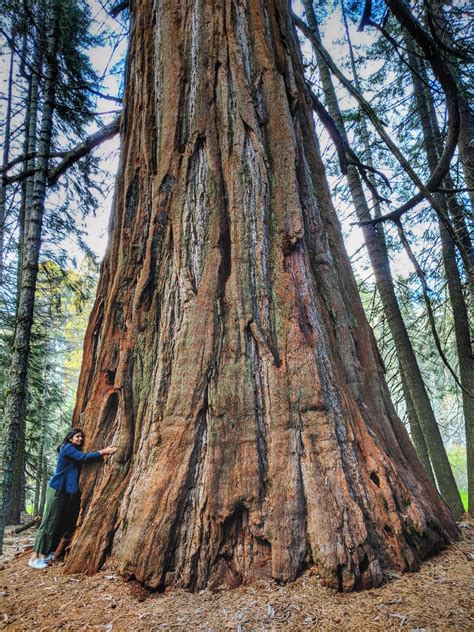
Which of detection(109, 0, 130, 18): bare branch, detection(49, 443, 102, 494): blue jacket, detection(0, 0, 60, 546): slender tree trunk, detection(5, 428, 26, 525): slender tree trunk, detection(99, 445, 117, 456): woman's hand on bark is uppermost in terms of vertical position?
detection(109, 0, 130, 18): bare branch

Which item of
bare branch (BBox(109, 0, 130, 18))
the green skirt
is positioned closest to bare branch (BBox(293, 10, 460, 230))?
the green skirt

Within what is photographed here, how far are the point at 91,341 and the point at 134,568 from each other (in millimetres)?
1931

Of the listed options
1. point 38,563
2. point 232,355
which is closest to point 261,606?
point 232,355

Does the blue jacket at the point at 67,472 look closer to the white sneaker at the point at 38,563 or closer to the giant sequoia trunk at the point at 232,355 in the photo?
the giant sequoia trunk at the point at 232,355

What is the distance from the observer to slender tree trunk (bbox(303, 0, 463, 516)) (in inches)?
252

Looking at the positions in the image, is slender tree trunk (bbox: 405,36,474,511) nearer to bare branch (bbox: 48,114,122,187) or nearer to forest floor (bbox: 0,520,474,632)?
forest floor (bbox: 0,520,474,632)

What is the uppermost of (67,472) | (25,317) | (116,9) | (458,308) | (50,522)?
(116,9)

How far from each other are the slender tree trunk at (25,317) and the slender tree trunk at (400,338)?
433 cm

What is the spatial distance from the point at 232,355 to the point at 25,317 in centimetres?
339

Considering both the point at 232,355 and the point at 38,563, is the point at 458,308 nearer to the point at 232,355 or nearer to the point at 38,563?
the point at 232,355

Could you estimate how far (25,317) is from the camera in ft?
15.7

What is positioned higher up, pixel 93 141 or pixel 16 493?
pixel 93 141

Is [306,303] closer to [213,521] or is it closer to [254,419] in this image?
[254,419]

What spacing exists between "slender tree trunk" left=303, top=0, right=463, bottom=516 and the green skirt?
5.57m
